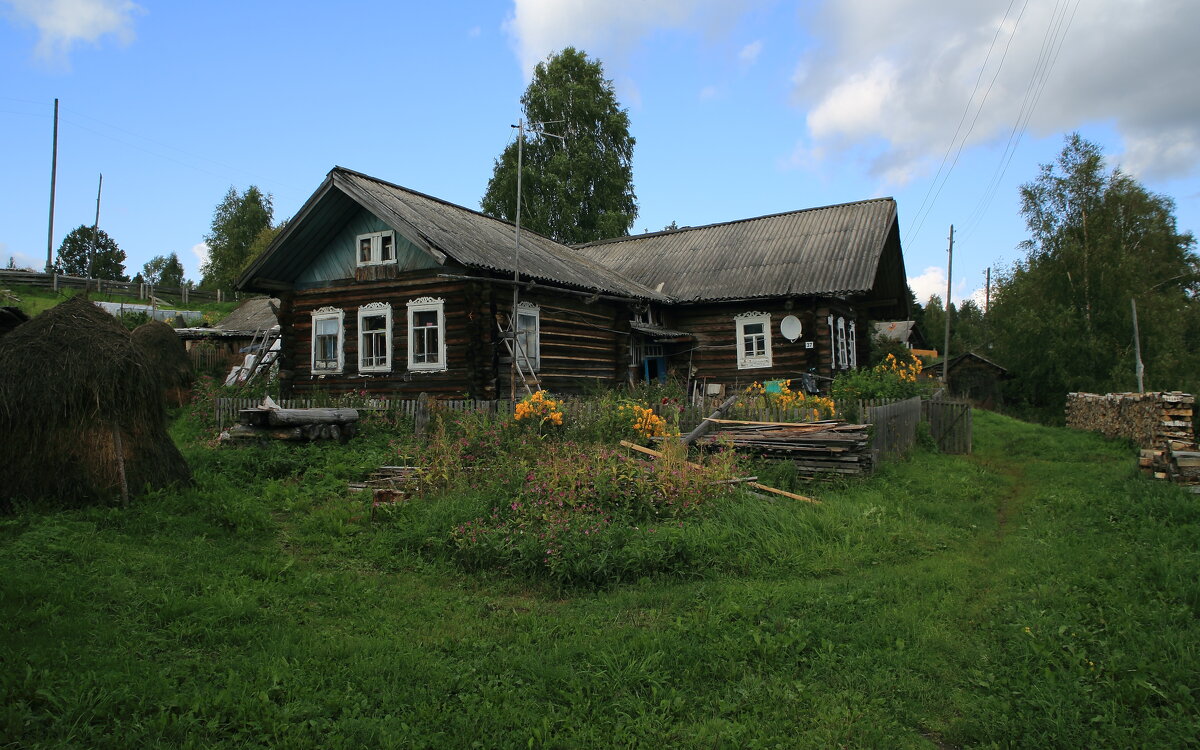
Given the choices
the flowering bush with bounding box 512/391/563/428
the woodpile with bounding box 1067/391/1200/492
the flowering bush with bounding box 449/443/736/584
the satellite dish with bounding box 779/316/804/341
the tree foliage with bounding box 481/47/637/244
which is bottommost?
the flowering bush with bounding box 449/443/736/584

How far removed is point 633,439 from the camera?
1091cm

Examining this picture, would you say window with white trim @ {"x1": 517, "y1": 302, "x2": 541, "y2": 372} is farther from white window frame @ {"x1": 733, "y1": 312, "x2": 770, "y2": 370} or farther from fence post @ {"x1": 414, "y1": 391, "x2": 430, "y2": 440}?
white window frame @ {"x1": 733, "y1": 312, "x2": 770, "y2": 370}

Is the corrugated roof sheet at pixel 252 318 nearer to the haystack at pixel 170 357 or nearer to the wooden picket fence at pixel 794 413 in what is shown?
the haystack at pixel 170 357

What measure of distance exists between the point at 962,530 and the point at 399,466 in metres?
7.96

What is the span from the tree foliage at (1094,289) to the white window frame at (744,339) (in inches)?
711

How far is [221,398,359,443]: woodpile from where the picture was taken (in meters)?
11.9

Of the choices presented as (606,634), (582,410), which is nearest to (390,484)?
(582,410)

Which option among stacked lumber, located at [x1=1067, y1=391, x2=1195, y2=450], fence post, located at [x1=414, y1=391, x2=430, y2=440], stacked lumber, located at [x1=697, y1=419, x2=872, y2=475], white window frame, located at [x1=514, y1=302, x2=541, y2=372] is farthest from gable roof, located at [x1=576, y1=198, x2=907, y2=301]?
fence post, located at [x1=414, y1=391, x2=430, y2=440]

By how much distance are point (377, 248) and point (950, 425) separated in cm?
1458

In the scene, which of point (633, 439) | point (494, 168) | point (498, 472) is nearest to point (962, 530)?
point (633, 439)

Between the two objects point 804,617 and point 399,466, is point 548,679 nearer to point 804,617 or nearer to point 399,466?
point 804,617

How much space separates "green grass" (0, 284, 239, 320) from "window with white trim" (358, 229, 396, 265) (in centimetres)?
2632

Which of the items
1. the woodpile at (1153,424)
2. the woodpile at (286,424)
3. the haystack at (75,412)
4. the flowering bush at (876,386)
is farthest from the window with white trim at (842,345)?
the haystack at (75,412)

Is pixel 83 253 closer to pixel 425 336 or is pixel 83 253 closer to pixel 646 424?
pixel 425 336
